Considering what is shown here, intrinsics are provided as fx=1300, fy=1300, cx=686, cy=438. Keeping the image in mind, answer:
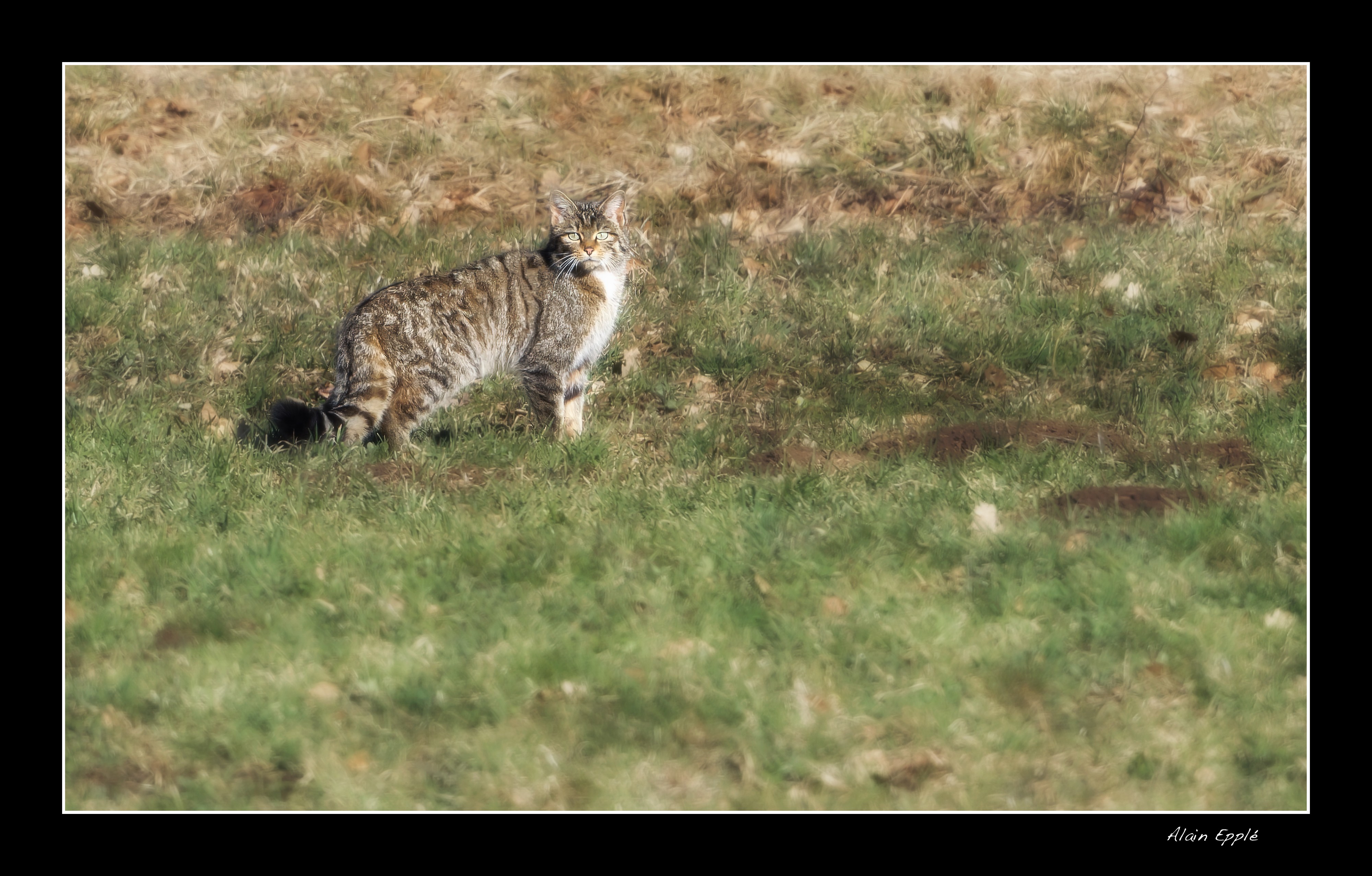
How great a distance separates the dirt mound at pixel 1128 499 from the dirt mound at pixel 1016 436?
0.72 metres

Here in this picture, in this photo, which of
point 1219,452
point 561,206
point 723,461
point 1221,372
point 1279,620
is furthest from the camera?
point 1221,372

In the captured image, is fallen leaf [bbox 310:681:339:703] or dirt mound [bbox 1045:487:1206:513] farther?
dirt mound [bbox 1045:487:1206:513]

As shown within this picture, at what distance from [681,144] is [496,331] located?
434cm

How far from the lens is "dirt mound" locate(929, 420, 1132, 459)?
283 inches

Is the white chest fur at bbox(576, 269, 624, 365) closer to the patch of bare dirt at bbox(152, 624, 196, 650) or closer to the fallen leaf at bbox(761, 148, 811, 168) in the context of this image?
the patch of bare dirt at bbox(152, 624, 196, 650)

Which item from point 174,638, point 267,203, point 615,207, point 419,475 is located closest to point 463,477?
point 419,475

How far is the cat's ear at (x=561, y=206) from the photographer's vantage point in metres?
7.88

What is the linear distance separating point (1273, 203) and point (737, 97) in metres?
4.66

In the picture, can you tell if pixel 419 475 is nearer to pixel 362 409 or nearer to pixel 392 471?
pixel 392 471

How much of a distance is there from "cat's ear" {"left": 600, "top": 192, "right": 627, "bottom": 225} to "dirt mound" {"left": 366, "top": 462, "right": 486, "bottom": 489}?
6.29 ft

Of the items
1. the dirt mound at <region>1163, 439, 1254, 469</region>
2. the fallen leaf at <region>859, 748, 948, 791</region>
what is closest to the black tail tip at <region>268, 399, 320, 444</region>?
the fallen leaf at <region>859, 748, 948, 791</region>

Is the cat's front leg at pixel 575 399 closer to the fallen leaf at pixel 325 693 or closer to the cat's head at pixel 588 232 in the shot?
the cat's head at pixel 588 232

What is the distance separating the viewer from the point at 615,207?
7.98m

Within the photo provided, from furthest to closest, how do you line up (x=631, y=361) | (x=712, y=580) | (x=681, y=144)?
(x=681, y=144), (x=631, y=361), (x=712, y=580)
